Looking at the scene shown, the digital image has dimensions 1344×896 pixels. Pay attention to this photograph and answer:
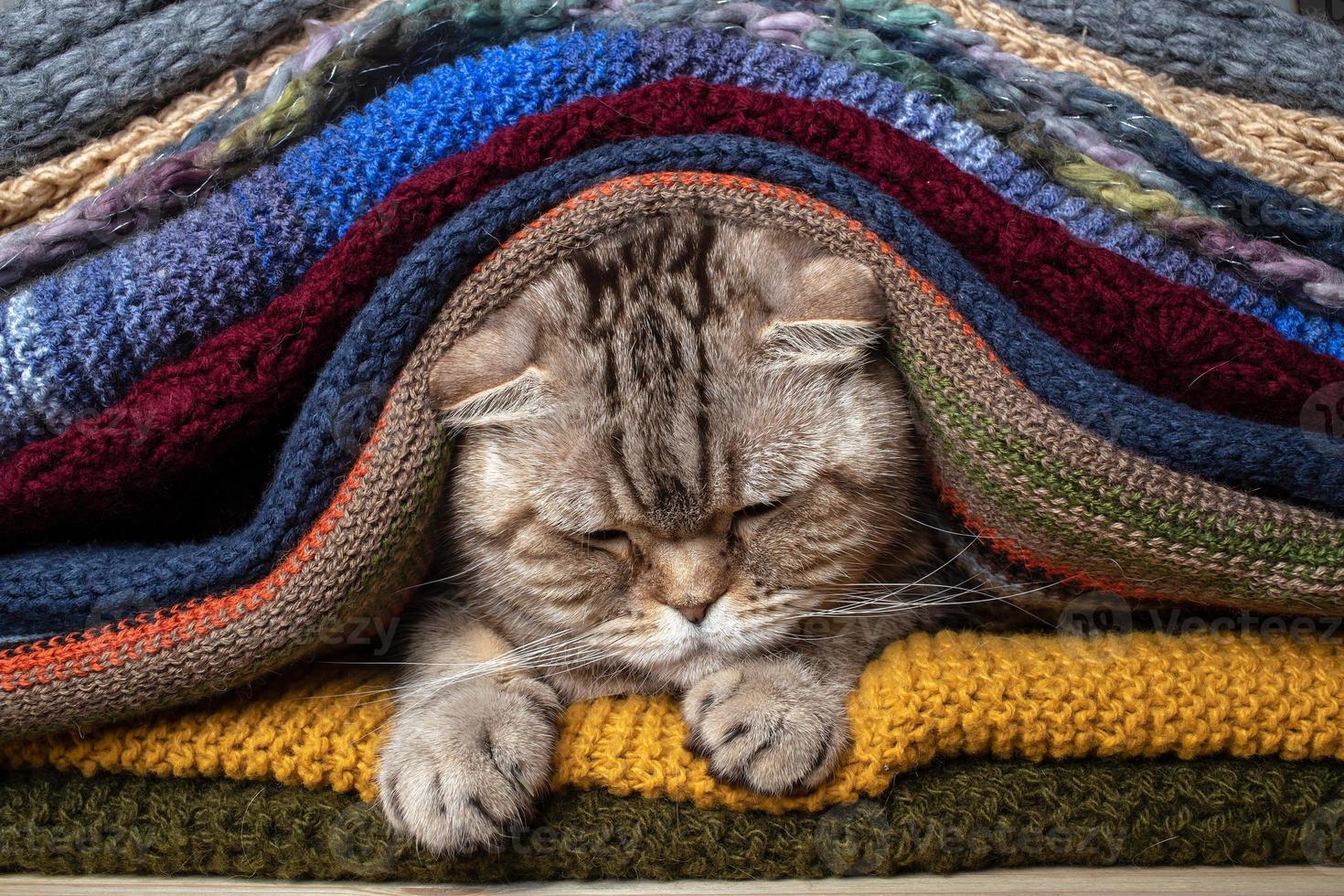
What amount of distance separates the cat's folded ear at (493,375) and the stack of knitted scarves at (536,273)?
1.1 inches

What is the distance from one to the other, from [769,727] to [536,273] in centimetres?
59

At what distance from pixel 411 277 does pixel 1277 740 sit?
3.58ft

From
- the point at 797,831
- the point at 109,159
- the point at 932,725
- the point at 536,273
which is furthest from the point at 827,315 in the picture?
the point at 109,159

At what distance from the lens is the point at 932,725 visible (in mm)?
986

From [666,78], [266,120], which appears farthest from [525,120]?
[266,120]

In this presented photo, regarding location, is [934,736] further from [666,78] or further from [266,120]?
[266,120]

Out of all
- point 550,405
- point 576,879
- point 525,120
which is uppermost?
point 525,120

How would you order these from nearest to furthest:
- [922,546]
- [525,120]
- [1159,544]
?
[1159,544] → [525,120] → [922,546]

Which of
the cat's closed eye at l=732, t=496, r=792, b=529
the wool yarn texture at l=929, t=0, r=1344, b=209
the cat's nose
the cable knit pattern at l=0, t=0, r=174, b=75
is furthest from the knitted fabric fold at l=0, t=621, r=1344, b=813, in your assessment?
the cable knit pattern at l=0, t=0, r=174, b=75

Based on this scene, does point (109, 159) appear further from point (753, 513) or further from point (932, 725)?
point (932, 725)

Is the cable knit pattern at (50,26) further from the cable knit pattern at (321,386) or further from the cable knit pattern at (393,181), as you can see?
the cable knit pattern at (321,386)

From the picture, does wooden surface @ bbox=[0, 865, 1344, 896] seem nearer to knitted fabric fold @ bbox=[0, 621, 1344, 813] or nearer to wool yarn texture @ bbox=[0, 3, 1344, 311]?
knitted fabric fold @ bbox=[0, 621, 1344, 813]

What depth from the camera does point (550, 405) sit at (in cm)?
115

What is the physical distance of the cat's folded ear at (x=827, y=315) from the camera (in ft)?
3.46
